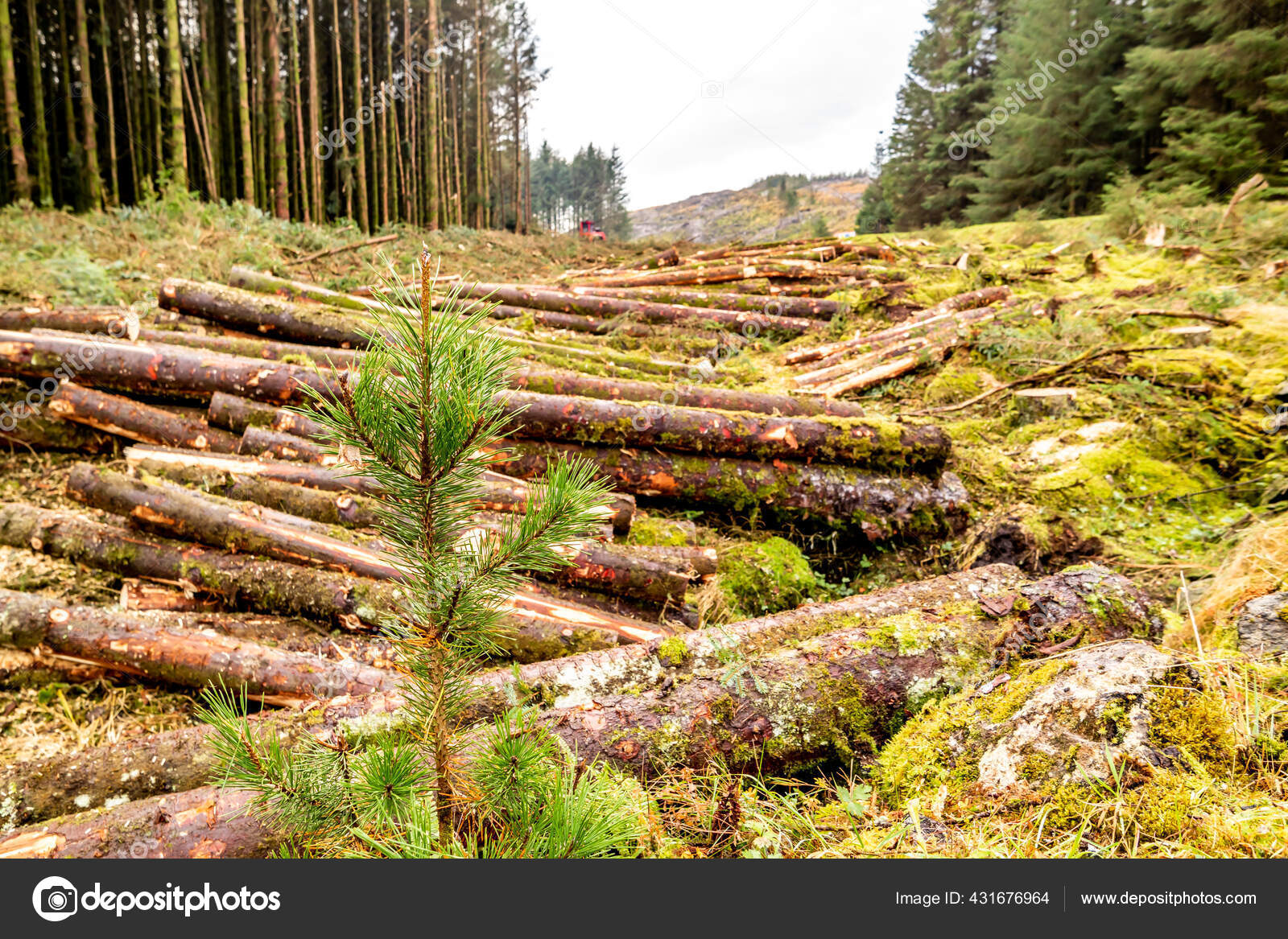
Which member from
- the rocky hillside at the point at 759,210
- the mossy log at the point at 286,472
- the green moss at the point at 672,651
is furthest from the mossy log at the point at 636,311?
the rocky hillside at the point at 759,210

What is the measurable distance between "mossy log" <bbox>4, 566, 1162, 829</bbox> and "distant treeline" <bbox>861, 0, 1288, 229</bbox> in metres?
15.0

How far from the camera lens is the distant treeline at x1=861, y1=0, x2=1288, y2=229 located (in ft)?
39.8

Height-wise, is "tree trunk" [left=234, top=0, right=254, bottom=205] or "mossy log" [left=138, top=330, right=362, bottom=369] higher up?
"tree trunk" [left=234, top=0, right=254, bottom=205]

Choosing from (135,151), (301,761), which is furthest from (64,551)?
(135,151)

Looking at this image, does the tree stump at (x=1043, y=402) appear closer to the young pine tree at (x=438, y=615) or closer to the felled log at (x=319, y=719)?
the felled log at (x=319, y=719)

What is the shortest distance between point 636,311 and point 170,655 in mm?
7810

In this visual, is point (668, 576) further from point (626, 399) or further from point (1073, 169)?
point (1073, 169)

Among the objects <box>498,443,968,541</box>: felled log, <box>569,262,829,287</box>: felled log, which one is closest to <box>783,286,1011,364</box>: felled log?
<box>569,262,829,287</box>: felled log

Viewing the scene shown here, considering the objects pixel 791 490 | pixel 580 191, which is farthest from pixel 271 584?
pixel 580 191

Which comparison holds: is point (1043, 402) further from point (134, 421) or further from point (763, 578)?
point (134, 421)

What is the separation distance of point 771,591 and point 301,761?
3226 mm

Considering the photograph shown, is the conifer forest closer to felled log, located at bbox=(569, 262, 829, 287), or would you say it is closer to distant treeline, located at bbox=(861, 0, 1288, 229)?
felled log, located at bbox=(569, 262, 829, 287)

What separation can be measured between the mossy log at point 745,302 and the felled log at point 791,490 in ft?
19.7

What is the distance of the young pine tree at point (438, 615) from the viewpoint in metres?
0.96
